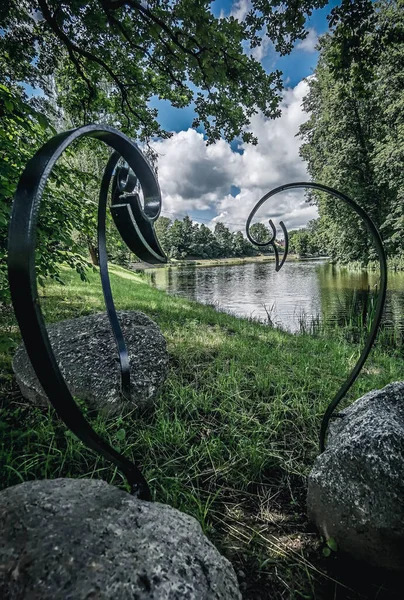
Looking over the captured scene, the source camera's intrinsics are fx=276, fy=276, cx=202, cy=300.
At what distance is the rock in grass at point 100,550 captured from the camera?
2.48ft

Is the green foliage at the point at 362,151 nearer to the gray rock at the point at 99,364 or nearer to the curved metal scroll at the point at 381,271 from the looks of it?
the curved metal scroll at the point at 381,271

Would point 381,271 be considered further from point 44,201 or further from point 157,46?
point 157,46

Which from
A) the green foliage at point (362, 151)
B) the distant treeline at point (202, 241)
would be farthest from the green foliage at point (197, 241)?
the green foliage at point (362, 151)

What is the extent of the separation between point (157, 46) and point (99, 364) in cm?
397

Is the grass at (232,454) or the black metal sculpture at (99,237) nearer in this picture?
the black metal sculpture at (99,237)

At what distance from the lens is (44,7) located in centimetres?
258

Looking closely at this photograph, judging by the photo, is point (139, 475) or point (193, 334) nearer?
point (139, 475)

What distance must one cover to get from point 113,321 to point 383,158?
17.6 metres

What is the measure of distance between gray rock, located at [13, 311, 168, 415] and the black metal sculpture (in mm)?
648

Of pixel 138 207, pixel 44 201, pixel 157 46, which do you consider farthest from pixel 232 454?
pixel 157 46

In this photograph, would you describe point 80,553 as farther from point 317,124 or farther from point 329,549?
point 317,124

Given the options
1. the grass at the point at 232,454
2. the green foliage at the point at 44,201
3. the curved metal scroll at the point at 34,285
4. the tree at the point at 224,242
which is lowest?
the grass at the point at 232,454

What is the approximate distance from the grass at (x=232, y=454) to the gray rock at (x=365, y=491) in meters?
0.13

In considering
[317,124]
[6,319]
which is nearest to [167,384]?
[6,319]
